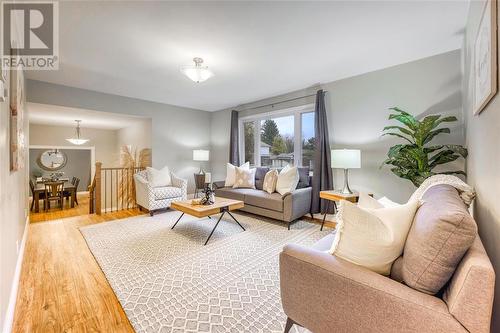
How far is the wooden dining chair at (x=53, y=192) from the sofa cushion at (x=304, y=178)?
5209 millimetres

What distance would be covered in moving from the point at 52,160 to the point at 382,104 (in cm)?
985

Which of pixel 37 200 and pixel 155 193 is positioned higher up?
pixel 155 193

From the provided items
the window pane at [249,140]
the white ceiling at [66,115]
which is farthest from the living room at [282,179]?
the white ceiling at [66,115]

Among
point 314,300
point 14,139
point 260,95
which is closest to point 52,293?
point 14,139

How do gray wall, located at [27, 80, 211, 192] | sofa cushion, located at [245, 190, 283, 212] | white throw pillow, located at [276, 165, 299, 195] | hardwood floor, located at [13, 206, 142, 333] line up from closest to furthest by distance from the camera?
hardwood floor, located at [13, 206, 142, 333] → sofa cushion, located at [245, 190, 283, 212] → white throw pillow, located at [276, 165, 299, 195] → gray wall, located at [27, 80, 211, 192]

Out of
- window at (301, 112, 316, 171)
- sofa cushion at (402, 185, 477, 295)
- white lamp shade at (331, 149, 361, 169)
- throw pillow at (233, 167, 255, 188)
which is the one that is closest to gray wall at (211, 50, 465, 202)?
window at (301, 112, 316, 171)

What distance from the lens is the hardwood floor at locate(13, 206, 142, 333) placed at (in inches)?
60.9

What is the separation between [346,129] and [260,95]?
6.32ft

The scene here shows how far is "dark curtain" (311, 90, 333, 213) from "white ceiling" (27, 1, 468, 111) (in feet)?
1.65

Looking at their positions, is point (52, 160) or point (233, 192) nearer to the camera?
point (233, 192)

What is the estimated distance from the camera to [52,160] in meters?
7.71

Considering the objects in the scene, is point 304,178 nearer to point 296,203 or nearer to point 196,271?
point 296,203

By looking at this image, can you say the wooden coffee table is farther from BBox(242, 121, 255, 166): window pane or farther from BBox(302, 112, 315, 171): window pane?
BBox(242, 121, 255, 166): window pane

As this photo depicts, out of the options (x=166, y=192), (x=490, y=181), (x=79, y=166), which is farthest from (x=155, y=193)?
(x=79, y=166)
